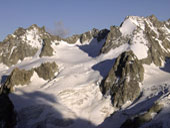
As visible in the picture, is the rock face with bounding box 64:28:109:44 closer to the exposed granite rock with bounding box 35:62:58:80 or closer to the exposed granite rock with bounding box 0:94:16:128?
the exposed granite rock with bounding box 35:62:58:80

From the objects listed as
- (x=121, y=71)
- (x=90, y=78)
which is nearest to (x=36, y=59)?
(x=90, y=78)

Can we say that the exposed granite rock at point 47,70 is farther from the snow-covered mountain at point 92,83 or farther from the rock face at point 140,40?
the rock face at point 140,40

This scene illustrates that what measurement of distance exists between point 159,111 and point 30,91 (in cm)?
5690

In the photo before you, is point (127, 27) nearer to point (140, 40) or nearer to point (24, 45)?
point (140, 40)

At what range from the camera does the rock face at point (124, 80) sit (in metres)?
93.5

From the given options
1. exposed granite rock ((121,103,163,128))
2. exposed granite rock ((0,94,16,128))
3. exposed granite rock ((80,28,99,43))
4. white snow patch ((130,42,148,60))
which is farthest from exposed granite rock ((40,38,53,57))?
exposed granite rock ((121,103,163,128))

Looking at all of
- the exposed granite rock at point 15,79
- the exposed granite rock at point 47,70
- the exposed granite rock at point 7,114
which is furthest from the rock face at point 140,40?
the exposed granite rock at point 7,114

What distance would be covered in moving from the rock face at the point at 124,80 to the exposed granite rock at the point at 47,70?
88.0 feet

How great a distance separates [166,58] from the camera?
12144 centimetres

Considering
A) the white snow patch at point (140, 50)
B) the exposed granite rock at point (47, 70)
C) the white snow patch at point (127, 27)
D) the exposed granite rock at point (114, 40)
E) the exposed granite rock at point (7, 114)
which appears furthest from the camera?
the white snow patch at point (127, 27)

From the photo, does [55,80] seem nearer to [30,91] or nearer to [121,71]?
[30,91]

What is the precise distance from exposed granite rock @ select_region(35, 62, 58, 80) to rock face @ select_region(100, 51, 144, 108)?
26.8 meters

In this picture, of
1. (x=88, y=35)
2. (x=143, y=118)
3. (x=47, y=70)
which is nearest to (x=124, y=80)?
(x=143, y=118)

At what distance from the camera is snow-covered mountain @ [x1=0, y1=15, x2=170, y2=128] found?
85.1 m
